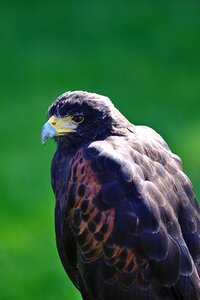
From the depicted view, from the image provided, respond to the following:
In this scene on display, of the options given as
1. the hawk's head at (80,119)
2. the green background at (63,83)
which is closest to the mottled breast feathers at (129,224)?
the hawk's head at (80,119)

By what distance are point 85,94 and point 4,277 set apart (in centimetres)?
305

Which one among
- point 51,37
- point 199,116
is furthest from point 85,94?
A: point 51,37

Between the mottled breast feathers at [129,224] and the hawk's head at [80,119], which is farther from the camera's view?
the hawk's head at [80,119]

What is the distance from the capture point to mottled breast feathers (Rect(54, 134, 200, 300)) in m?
7.10

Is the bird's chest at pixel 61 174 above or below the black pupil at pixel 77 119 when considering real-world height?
below

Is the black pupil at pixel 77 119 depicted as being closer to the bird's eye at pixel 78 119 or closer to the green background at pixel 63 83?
the bird's eye at pixel 78 119

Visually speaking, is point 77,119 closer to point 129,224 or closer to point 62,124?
point 62,124

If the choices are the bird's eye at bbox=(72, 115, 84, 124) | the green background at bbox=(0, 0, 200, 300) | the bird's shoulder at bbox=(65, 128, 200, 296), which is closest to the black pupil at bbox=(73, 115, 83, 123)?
the bird's eye at bbox=(72, 115, 84, 124)

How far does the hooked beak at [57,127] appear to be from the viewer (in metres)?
7.54

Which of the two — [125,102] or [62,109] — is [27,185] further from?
[62,109]

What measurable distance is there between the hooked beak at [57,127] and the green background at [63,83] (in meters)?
2.62

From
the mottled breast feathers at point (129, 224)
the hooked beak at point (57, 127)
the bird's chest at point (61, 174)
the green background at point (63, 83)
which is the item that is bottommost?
the mottled breast feathers at point (129, 224)

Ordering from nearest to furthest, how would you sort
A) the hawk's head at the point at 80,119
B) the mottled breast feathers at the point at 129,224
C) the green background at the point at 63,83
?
the mottled breast feathers at the point at 129,224 < the hawk's head at the point at 80,119 < the green background at the point at 63,83

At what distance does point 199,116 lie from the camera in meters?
13.0
